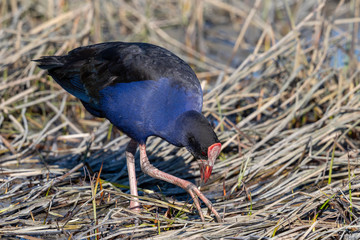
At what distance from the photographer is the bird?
2.82 meters

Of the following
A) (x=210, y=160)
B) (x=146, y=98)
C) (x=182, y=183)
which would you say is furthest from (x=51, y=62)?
(x=210, y=160)

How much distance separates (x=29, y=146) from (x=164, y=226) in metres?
1.70

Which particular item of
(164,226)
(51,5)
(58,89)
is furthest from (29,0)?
(164,226)

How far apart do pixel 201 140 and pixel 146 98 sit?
1.50ft

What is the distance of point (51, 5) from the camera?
5941 mm

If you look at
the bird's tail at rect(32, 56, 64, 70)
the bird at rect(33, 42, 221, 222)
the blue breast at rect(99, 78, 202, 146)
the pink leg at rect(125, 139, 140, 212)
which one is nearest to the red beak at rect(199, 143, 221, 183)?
the bird at rect(33, 42, 221, 222)

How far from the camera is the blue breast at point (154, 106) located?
293 centimetres

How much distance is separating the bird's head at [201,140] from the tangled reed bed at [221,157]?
0.33m

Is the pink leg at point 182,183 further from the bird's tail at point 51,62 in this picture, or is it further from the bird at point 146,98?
the bird's tail at point 51,62

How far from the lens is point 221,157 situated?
3.82 metres

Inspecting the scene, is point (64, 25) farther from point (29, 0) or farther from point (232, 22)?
point (232, 22)

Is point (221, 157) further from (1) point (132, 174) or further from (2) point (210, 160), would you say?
(2) point (210, 160)

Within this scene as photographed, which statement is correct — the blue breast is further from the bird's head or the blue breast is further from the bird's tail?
the bird's tail

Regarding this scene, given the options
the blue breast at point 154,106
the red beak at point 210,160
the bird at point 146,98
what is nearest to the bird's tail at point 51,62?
the bird at point 146,98
